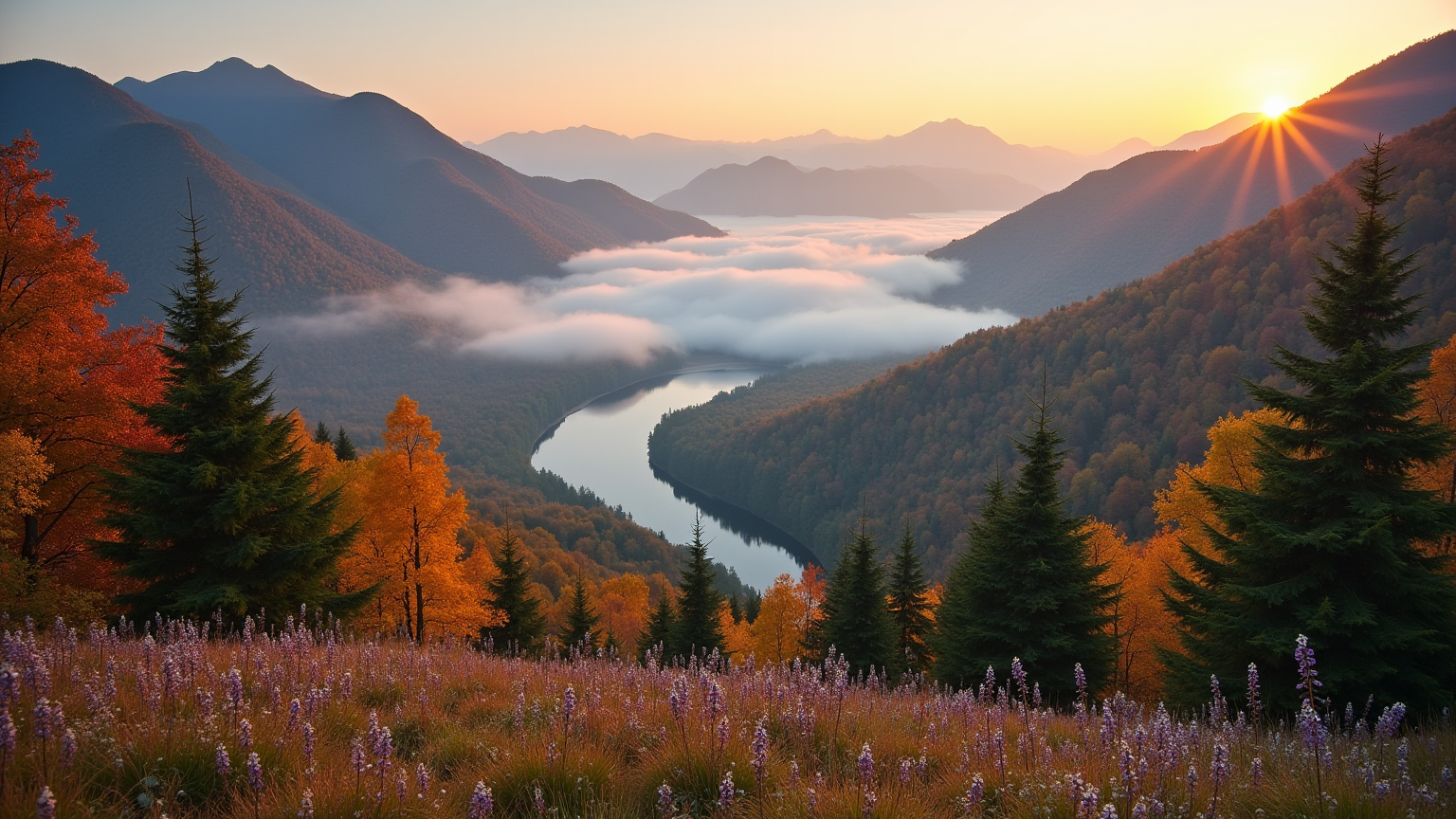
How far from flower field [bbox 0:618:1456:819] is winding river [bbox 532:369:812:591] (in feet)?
262

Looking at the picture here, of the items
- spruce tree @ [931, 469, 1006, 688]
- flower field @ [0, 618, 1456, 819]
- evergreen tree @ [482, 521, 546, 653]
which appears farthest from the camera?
evergreen tree @ [482, 521, 546, 653]

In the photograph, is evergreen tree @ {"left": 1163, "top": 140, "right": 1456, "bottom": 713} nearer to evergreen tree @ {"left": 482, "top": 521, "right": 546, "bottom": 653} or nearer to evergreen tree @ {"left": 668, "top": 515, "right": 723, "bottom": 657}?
evergreen tree @ {"left": 668, "top": 515, "right": 723, "bottom": 657}

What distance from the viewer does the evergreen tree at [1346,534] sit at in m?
11.7

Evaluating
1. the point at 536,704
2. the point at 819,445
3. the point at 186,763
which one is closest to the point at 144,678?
the point at 186,763

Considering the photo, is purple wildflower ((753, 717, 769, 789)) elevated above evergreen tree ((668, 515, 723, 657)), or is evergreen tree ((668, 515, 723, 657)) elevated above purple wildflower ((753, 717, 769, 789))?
purple wildflower ((753, 717, 769, 789))

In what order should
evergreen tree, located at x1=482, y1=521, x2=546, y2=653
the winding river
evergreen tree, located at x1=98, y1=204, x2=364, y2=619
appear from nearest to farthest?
1. evergreen tree, located at x1=98, y1=204, x2=364, y2=619
2. evergreen tree, located at x1=482, y1=521, x2=546, y2=653
3. the winding river

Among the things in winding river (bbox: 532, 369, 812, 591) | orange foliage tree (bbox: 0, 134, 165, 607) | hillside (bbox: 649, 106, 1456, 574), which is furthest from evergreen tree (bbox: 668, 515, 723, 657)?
winding river (bbox: 532, 369, 812, 591)

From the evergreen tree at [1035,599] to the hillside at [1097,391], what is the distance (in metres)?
52.6

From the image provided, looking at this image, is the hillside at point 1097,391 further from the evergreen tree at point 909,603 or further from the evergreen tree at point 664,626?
the evergreen tree at point 664,626

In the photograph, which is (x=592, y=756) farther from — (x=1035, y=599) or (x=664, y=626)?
(x=664, y=626)

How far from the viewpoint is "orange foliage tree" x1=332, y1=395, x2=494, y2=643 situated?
21625 mm

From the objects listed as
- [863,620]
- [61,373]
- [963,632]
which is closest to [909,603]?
[863,620]

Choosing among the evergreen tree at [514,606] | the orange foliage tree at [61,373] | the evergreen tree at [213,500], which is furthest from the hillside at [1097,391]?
the orange foliage tree at [61,373]

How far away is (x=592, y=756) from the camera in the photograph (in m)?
4.81
